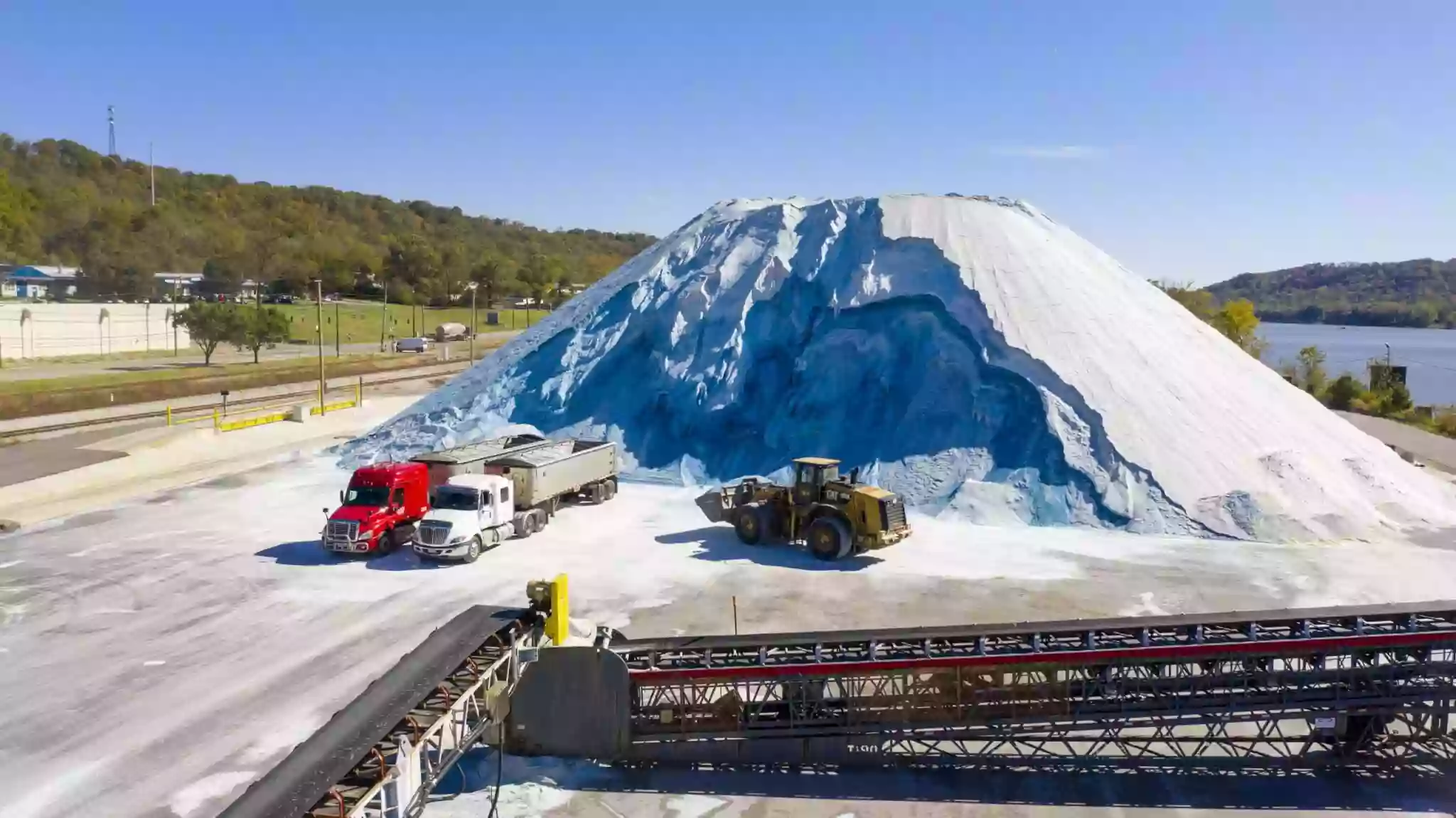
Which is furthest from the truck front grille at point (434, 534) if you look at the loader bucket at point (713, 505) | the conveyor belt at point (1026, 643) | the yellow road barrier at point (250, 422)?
the yellow road barrier at point (250, 422)

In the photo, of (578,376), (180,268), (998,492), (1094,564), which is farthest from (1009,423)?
(180,268)

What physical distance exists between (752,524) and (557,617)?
12.2 metres

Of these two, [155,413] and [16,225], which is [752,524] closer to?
[155,413]

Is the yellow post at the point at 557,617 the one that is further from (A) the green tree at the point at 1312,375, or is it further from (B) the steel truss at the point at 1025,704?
(A) the green tree at the point at 1312,375

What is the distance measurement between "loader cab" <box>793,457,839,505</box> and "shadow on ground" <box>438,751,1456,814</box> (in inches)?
459

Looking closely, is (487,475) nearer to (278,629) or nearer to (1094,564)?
(278,629)

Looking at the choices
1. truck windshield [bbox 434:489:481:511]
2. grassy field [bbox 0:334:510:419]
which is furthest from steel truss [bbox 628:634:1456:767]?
grassy field [bbox 0:334:510:419]

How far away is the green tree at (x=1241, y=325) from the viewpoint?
8762 cm

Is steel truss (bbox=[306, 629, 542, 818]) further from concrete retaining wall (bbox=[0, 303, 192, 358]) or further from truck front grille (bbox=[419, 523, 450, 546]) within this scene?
concrete retaining wall (bbox=[0, 303, 192, 358])

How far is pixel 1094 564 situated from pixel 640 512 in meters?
12.4

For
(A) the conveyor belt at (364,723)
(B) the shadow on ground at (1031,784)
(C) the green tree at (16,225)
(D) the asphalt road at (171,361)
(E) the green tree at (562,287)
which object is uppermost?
(C) the green tree at (16,225)

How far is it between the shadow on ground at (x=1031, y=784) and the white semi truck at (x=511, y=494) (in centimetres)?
1001

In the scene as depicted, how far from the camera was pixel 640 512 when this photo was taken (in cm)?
2856

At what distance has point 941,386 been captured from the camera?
32.8 meters
